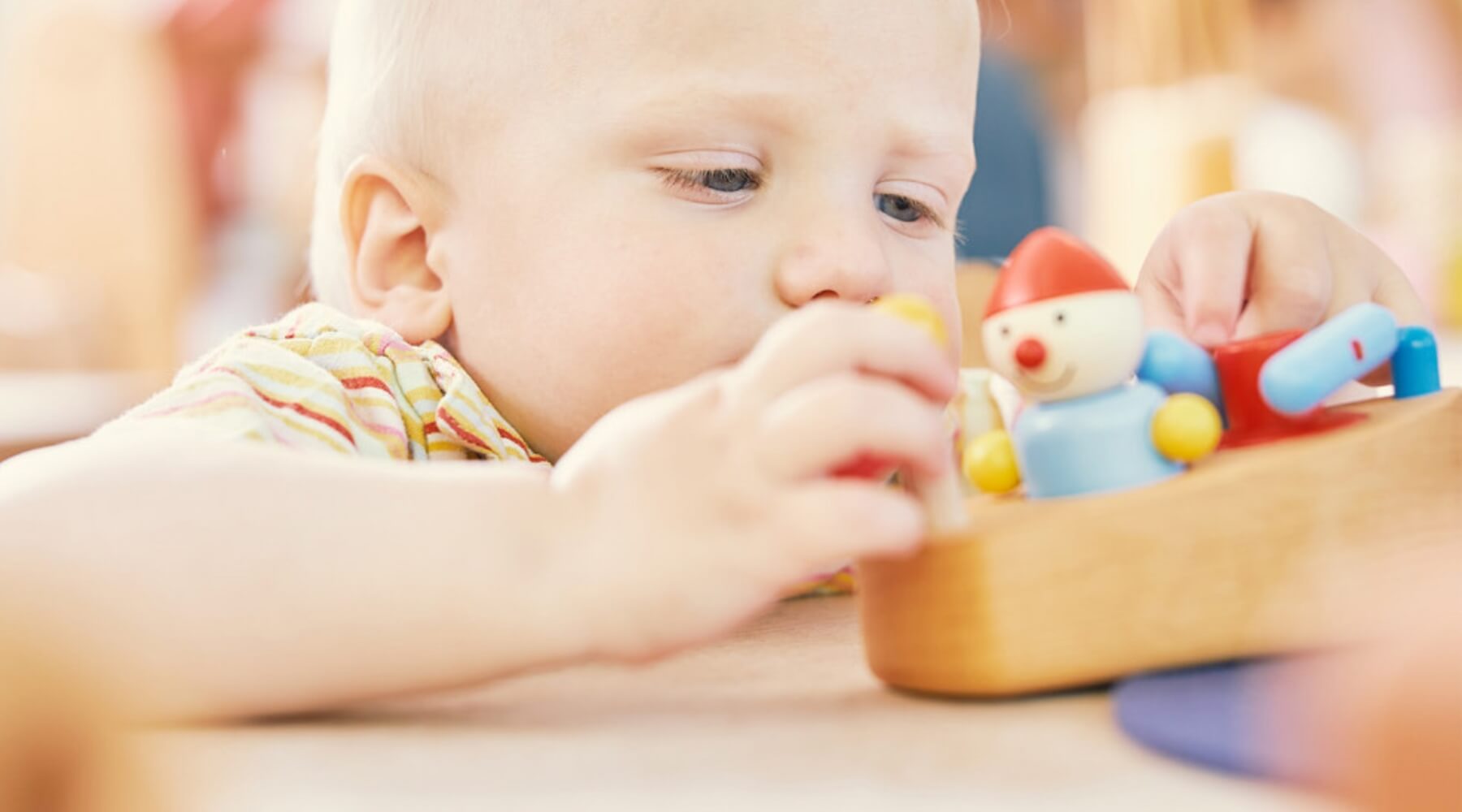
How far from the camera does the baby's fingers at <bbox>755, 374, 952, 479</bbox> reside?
15.1 inches

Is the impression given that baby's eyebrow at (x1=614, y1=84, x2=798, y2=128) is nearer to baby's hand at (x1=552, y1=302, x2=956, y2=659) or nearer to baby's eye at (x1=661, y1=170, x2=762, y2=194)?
baby's eye at (x1=661, y1=170, x2=762, y2=194)

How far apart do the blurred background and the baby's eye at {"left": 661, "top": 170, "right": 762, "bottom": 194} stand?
3.51 feet

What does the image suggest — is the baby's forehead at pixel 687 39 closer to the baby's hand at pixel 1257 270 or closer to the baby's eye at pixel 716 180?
the baby's eye at pixel 716 180

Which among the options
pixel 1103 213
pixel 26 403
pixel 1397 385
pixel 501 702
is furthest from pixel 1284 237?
pixel 1103 213

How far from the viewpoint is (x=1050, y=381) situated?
41cm

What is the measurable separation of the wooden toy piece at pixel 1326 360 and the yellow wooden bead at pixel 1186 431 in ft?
0.09

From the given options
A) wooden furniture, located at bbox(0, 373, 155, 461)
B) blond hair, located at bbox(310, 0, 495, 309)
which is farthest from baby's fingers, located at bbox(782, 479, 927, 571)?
wooden furniture, located at bbox(0, 373, 155, 461)

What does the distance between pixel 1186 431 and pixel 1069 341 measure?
44 millimetres

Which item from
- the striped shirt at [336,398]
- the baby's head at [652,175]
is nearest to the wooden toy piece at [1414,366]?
the baby's head at [652,175]

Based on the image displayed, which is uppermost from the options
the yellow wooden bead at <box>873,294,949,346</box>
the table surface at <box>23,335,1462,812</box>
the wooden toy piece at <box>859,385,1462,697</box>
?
the yellow wooden bead at <box>873,294,949,346</box>

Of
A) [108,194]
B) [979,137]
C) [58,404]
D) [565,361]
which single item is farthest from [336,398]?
[108,194]

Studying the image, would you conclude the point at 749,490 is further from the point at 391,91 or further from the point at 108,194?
the point at 108,194

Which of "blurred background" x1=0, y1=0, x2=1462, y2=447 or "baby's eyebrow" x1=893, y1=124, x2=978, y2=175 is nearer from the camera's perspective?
"baby's eyebrow" x1=893, y1=124, x2=978, y2=175

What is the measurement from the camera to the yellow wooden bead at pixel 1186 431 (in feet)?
1.33
